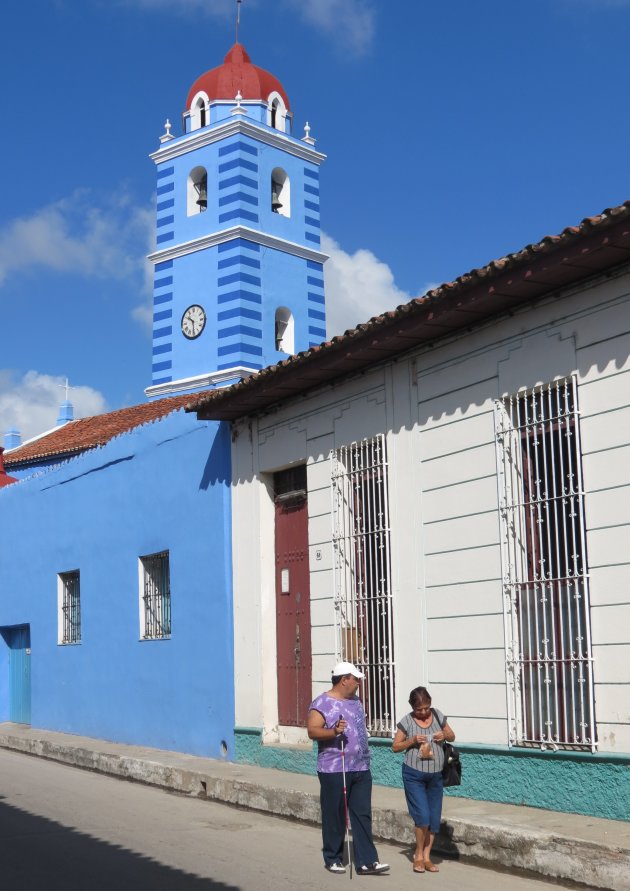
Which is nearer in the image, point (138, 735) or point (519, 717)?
point (519, 717)

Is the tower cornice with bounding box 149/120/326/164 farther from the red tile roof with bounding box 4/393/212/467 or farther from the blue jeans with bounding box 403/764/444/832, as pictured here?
the blue jeans with bounding box 403/764/444/832

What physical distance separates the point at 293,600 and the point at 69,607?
6651mm

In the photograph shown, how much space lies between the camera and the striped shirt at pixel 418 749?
24.4 ft

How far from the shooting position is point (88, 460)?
16750 mm

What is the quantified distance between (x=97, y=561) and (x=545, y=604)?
9.15m

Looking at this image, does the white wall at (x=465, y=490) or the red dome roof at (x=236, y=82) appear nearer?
the white wall at (x=465, y=490)

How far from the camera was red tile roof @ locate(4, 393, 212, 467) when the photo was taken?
76.6 feet

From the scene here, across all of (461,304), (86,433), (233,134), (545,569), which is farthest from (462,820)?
(233,134)

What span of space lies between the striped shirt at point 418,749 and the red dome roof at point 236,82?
22.8 meters

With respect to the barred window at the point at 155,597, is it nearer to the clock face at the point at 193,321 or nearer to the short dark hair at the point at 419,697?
→ the short dark hair at the point at 419,697

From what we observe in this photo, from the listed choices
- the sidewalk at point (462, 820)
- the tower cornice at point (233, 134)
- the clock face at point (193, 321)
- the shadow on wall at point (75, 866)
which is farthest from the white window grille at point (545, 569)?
the tower cornice at point (233, 134)

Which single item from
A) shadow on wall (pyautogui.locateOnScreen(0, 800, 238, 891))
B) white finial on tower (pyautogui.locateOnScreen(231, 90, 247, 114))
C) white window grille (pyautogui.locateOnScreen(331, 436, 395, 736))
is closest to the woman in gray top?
shadow on wall (pyautogui.locateOnScreen(0, 800, 238, 891))

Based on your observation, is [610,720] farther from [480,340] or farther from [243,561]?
[243,561]

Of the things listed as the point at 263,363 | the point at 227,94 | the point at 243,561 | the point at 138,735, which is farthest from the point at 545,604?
the point at 227,94
